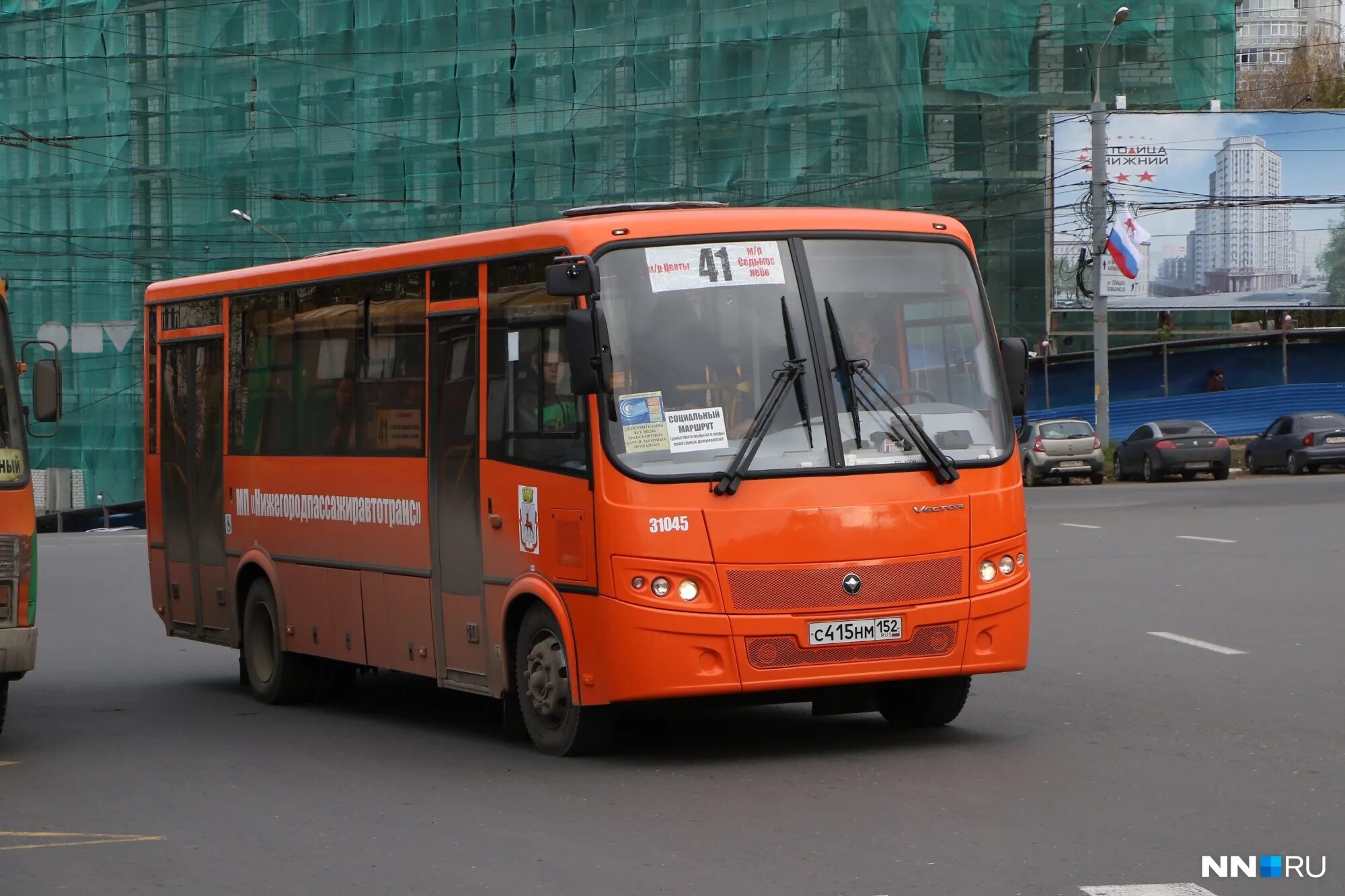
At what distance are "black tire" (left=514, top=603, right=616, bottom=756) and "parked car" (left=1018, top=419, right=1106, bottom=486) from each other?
34.4m

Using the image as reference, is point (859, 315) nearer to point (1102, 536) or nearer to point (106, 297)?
point (1102, 536)

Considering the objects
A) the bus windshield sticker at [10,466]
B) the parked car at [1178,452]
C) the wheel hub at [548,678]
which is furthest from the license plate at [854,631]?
the parked car at [1178,452]

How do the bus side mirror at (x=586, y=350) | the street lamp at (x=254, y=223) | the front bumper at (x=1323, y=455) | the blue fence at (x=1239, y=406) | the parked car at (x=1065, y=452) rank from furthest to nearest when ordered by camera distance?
the blue fence at (x=1239, y=406)
the street lamp at (x=254, y=223)
the parked car at (x=1065, y=452)
the front bumper at (x=1323, y=455)
the bus side mirror at (x=586, y=350)

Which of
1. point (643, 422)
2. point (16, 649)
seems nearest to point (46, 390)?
point (16, 649)

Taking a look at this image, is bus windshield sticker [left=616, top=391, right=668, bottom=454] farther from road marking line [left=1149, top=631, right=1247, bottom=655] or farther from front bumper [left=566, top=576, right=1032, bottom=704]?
road marking line [left=1149, top=631, right=1247, bottom=655]

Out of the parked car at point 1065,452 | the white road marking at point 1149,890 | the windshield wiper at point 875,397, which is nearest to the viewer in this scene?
the white road marking at point 1149,890

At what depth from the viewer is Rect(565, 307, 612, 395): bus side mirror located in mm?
9141

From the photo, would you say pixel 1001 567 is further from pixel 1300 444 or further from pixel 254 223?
pixel 254 223

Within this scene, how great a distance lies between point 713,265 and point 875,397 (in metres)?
0.98

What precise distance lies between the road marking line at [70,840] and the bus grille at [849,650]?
2.75m

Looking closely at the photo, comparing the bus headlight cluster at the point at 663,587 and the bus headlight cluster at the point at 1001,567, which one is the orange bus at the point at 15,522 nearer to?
the bus headlight cluster at the point at 663,587

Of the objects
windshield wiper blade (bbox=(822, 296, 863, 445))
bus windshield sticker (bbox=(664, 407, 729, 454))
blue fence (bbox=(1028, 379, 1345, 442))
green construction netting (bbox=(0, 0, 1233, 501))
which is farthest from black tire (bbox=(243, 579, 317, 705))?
blue fence (bbox=(1028, 379, 1345, 442))

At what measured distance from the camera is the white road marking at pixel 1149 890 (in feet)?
20.8

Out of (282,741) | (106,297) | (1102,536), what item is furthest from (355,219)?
(282,741)
